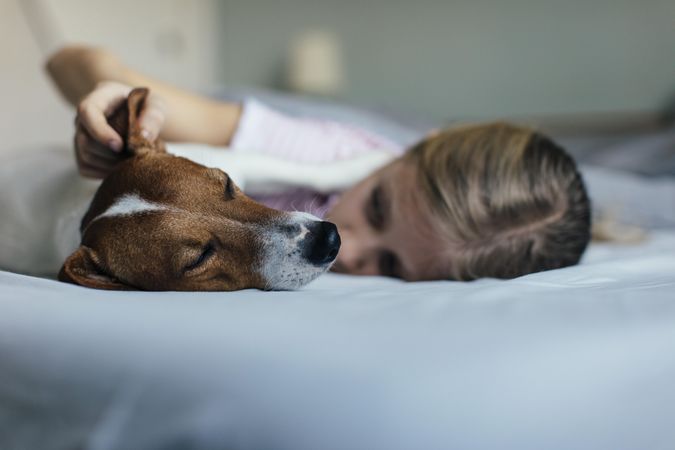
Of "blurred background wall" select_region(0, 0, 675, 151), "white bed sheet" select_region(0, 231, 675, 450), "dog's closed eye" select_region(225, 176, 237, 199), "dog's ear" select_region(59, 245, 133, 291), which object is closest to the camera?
"white bed sheet" select_region(0, 231, 675, 450)

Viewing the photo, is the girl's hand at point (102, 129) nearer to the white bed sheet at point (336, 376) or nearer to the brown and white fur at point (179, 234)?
the brown and white fur at point (179, 234)

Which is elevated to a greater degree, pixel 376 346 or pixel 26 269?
pixel 376 346

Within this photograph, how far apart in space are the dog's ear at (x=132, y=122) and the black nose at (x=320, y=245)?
0.32 meters

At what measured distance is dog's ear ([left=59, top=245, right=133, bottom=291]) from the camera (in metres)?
0.82

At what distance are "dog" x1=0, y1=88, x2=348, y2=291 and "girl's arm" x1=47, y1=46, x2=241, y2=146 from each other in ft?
1.46

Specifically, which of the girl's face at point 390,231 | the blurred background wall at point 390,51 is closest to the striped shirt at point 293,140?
the girl's face at point 390,231

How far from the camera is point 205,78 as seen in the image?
188 inches

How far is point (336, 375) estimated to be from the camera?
49 centimetres

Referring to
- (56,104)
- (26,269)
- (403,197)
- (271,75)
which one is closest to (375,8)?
(271,75)

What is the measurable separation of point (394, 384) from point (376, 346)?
0.04 meters

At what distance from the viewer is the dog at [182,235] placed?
33.7 inches

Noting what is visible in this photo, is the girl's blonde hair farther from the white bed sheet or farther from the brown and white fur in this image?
the white bed sheet

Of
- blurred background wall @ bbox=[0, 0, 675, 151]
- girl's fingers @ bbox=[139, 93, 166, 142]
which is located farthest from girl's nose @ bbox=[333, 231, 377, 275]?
blurred background wall @ bbox=[0, 0, 675, 151]

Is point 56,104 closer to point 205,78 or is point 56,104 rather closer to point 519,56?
point 205,78
